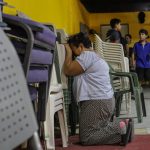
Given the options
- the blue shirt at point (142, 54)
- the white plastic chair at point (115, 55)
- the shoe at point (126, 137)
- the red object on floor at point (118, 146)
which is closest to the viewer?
the red object on floor at point (118, 146)

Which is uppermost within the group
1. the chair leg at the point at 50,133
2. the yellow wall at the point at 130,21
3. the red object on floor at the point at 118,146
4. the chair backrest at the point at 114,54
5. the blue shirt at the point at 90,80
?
the yellow wall at the point at 130,21

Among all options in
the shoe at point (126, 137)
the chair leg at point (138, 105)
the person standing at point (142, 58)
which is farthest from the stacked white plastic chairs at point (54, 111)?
the person standing at point (142, 58)

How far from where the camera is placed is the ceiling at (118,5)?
1274 centimetres

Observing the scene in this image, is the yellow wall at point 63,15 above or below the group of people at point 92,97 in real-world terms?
above

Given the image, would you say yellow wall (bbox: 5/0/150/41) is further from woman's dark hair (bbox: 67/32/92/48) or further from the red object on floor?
the red object on floor

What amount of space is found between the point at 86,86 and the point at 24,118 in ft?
8.36

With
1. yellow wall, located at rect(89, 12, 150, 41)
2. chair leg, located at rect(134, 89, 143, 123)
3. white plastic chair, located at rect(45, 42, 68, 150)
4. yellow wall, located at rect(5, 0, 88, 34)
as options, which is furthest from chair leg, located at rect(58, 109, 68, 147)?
yellow wall, located at rect(89, 12, 150, 41)

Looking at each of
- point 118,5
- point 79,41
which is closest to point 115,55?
point 79,41

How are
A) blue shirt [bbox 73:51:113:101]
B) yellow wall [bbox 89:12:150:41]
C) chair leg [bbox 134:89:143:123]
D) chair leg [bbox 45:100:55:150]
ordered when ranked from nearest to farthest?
chair leg [bbox 45:100:55:150], blue shirt [bbox 73:51:113:101], chair leg [bbox 134:89:143:123], yellow wall [bbox 89:12:150:41]

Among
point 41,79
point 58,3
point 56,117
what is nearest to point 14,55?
point 41,79

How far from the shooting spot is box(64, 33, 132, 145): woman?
345 centimetres

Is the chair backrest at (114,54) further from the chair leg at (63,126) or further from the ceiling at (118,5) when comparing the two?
the ceiling at (118,5)

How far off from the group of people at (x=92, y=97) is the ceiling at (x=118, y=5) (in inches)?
359

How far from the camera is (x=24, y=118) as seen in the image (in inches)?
41.1
